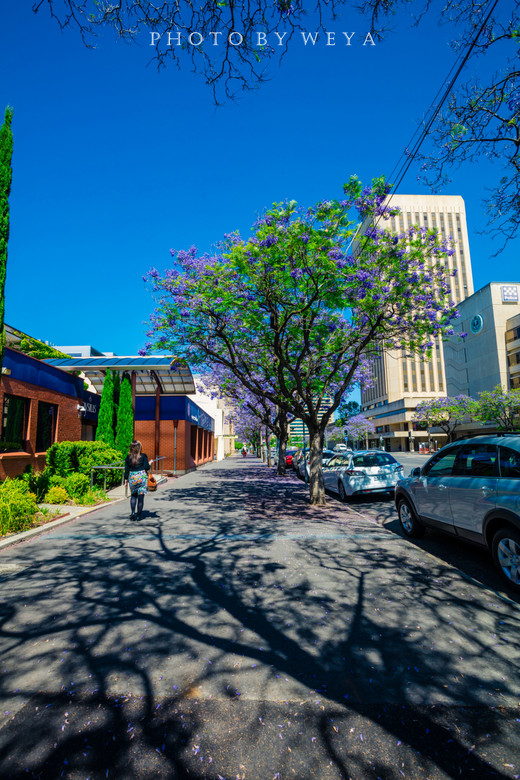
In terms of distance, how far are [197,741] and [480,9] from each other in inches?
301

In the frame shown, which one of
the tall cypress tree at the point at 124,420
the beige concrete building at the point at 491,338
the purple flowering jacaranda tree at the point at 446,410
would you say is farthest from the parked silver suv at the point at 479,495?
the beige concrete building at the point at 491,338

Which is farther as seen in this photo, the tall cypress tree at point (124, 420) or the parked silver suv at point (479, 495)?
the tall cypress tree at point (124, 420)

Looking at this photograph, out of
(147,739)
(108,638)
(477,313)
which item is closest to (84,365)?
(108,638)

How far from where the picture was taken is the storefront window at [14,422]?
43.1ft

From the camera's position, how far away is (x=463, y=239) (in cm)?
9738

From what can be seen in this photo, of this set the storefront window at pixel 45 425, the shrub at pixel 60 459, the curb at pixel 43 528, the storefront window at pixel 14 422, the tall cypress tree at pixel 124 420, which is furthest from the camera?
the tall cypress tree at pixel 124 420

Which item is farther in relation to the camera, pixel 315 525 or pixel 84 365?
pixel 84 365

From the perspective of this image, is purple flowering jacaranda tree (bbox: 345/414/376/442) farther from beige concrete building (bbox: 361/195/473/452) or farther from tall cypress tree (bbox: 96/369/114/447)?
tall cypress tree (bbox: 96/369/114/447)

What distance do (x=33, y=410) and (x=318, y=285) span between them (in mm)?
11641

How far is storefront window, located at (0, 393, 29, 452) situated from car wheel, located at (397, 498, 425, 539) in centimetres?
1209

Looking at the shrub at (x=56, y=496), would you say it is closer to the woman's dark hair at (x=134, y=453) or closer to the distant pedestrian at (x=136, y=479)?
the distant pedestrian at (x=136, y=479)

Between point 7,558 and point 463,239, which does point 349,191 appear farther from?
point 463,239

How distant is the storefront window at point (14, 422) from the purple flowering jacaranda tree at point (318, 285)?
547cm

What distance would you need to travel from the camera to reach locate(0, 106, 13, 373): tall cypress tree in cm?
900
